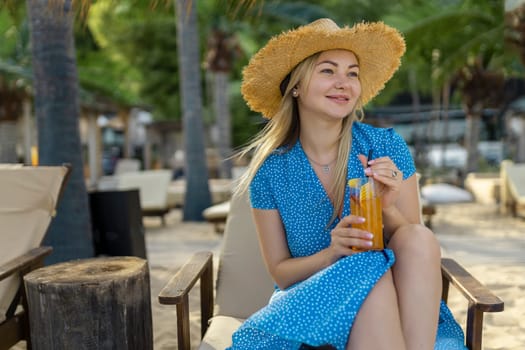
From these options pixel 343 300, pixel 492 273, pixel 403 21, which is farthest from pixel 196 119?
pixel 343 300

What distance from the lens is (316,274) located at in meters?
1.92

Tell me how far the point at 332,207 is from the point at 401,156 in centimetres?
34

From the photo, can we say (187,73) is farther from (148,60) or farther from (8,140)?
(148,60)

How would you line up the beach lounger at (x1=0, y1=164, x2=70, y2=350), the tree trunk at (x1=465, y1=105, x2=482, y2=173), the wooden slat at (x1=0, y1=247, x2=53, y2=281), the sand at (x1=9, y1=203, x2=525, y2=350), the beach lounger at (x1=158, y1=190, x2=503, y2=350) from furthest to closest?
the tree trunk at (x1=465, y1=105, x2=482, y2=173) → the sand at (x1=9, y1=203, x2=525, y2=350) → the beach lounger at (x1=0, y1=164, x2=70, y2=350) → the wooden slat at (x1=0, y1=247, x2=53, y2=281) → the beach lounger at (x1=158, y1=190, x2=503, y2=350)

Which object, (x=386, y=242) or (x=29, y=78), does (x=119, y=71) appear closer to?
(x=29, y=78)

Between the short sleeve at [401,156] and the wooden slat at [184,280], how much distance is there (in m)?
0.96

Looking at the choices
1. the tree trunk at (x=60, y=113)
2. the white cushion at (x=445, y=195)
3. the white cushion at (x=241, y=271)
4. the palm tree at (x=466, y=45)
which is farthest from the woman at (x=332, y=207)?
the palm tree at (x=466, y=45)

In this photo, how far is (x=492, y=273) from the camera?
17.3 feet

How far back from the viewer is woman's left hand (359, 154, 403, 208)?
189cm

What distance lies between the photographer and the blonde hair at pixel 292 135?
2.23m

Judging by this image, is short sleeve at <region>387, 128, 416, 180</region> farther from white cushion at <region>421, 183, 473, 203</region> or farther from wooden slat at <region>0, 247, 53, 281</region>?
white cushion at <region>421, 183, 473, 203</region>

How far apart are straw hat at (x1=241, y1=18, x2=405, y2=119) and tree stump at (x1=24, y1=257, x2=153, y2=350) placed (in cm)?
93

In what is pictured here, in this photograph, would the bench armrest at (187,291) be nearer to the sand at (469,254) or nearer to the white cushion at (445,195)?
the sand at (469,254)

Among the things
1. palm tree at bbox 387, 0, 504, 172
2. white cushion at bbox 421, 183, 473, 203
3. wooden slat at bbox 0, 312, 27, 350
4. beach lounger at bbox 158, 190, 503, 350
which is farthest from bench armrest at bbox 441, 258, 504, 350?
palm tree at bbox 387, 0, 504, 172
